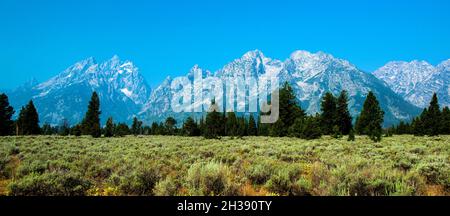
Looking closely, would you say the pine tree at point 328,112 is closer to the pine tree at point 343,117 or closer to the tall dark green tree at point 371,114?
the pine tree at point 343,117

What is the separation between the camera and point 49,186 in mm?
8023

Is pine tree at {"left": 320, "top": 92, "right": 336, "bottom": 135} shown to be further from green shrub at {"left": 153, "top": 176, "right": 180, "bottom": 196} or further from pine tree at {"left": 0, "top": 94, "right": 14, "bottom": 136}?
pine tree at {"left": 0, "top": 94, "right": 14, "bottom": 136}

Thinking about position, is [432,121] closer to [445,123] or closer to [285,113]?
[445,123]

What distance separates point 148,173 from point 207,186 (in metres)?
1.93

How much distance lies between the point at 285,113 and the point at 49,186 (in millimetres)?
47528

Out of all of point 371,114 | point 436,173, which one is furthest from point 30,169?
point 371,114

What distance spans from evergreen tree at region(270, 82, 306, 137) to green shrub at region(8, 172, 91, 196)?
43.3m

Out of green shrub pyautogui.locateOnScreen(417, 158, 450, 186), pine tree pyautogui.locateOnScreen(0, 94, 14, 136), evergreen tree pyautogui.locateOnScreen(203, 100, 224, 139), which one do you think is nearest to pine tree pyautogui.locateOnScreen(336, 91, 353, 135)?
evergreen tree pyautogui.locateOnScreen(203, 100, 224, 139)

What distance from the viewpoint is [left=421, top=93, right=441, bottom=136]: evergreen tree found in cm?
5526

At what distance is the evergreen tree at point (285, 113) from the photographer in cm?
5028

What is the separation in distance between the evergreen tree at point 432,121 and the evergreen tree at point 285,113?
21928mm

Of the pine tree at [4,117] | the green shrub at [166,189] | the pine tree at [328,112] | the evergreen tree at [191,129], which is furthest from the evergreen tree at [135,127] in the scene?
the green shrub at [166,189]
